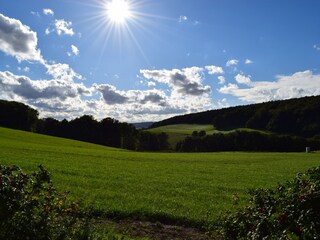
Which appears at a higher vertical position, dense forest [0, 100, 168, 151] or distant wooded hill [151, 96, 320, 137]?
distant wooded hill [151, 96, 320, 137]

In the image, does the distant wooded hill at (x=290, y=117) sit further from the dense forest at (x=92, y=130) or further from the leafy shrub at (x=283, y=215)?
A: the leafy shrub at (x=283, y=215)

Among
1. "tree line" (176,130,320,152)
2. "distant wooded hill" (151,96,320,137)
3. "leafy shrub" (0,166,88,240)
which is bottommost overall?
"leafy shrub" (0,166,88,240)

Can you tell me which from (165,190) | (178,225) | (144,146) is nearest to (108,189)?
(165,190)

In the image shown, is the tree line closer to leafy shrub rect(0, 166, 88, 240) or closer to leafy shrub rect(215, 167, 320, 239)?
leafy shrub rect(215, 167, 320, 239)

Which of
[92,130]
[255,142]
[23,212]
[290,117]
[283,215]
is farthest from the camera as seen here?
[290,117]

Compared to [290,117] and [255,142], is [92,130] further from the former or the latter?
[290,117]

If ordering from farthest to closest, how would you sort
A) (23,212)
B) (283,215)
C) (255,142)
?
(255,142), (23,212), (283,215)

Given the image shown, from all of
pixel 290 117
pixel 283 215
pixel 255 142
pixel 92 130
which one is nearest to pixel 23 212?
pixel 283 215

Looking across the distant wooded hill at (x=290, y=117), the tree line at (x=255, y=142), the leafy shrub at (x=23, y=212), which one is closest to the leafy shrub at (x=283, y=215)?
the leafy shrub at (x=23, y=212)

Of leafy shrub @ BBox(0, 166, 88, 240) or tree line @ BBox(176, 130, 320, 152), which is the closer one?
leafy shrub @ BBox(0, 166, 88, 240)

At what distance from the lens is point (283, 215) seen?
6.76 metres

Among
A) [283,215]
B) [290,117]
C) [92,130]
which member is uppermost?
[290,117]

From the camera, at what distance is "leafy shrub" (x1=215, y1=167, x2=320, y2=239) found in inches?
251

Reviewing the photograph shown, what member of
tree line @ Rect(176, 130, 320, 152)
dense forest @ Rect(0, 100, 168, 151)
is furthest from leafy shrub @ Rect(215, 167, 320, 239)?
dense forest @ Rect(0, 100, 168, 151)
